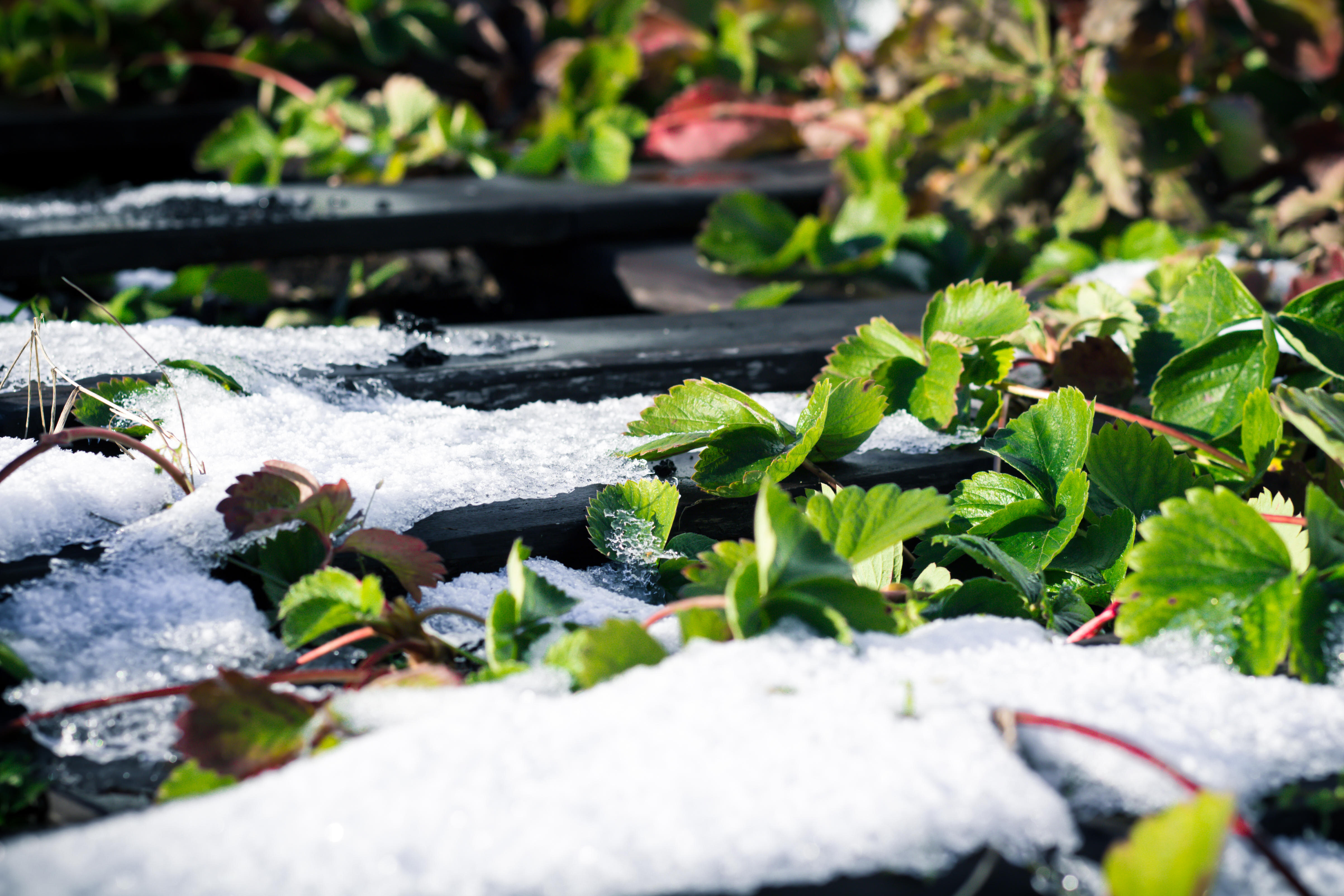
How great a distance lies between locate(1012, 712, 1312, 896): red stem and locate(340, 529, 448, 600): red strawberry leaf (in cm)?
35

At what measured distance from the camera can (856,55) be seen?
2.42m

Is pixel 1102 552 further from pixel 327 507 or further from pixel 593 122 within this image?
pixel 593 122

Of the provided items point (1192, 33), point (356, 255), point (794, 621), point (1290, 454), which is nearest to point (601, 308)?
point (356, 255)

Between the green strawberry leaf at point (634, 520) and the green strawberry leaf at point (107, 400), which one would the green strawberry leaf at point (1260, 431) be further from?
the green strawberry leaf at point (107, 400)

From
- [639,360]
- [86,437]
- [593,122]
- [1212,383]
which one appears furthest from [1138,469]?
[593,122]

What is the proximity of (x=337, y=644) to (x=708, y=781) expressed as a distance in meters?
0.24

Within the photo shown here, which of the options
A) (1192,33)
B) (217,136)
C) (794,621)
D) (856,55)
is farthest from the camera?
(856,55)

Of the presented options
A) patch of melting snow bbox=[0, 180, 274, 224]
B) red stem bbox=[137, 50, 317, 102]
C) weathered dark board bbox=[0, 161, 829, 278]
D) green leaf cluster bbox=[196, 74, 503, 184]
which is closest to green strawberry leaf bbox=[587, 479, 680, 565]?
weathered dark board bbox=[0, 161, 829, 278]

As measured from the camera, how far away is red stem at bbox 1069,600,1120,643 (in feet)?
2.07

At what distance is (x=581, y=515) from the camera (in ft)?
2.46

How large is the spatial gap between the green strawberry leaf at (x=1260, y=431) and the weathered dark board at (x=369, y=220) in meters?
1.24

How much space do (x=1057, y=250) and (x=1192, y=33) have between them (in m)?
0.37

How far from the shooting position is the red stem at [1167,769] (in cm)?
42

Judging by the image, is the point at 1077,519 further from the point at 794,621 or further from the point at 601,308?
the point at 601,308
